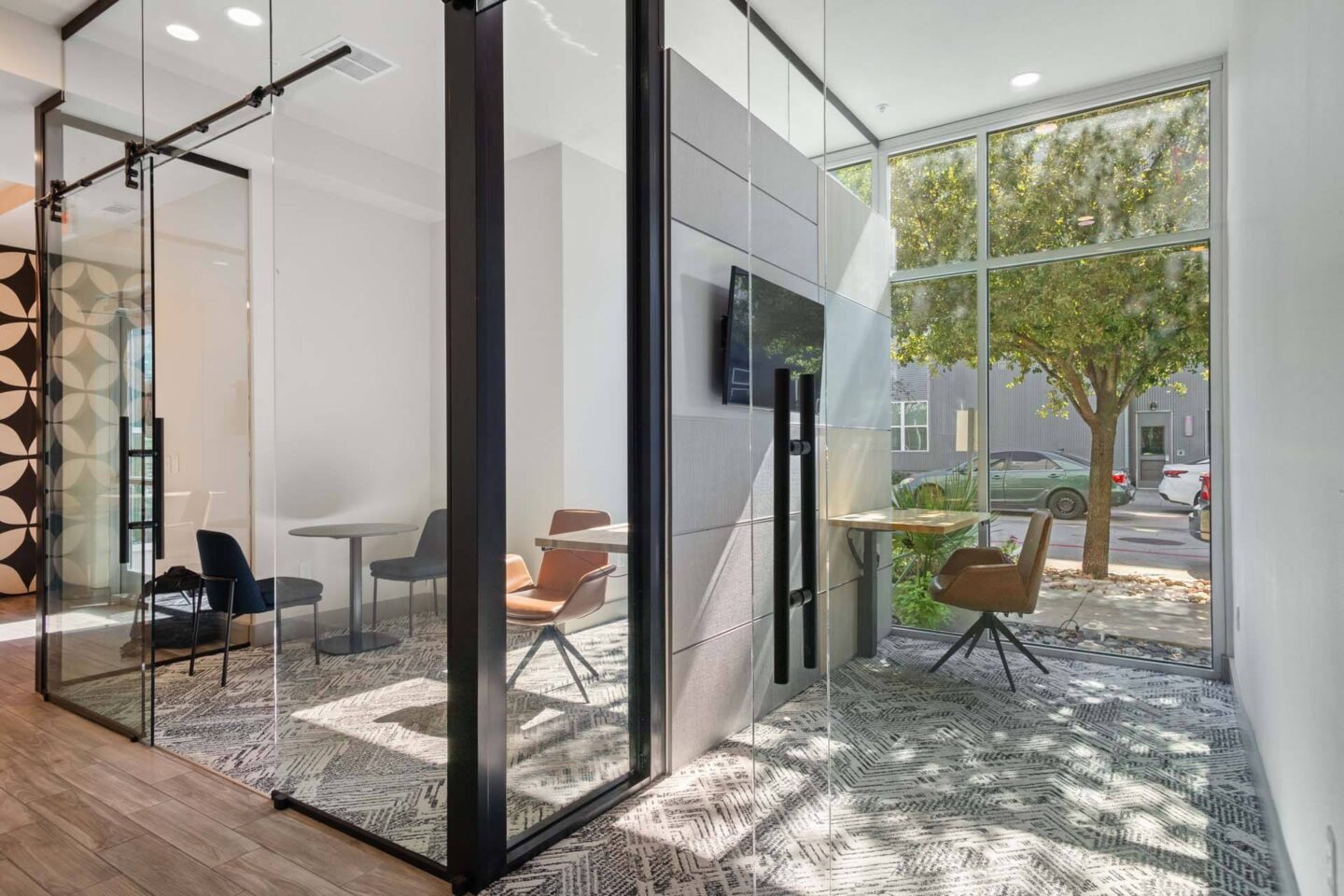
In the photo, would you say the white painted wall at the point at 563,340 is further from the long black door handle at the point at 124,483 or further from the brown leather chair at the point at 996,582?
the long black door handle at the point at 124,483

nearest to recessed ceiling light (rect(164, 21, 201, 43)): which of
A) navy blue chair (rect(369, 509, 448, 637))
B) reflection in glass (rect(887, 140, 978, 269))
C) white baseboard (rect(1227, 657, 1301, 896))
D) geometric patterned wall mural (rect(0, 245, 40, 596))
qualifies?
navy blue chair (rect(369, 509, 448, 637))

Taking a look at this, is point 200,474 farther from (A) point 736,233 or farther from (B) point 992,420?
(B) point 992,420

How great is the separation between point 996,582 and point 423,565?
1.58 m

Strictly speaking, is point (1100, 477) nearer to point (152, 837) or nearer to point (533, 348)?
point (533, 348)

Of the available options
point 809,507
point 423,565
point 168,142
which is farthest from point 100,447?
point 809,507

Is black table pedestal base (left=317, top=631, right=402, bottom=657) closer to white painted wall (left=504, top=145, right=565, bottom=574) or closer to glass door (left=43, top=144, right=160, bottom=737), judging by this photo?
white painted wall (left=504, top=145, right=565, bottom=574)

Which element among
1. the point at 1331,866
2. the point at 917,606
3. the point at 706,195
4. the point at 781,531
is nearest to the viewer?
the point at 1331,866

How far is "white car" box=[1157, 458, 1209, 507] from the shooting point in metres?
1.04

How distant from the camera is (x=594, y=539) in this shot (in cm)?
247

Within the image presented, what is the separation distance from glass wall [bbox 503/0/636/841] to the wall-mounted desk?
1.10 m

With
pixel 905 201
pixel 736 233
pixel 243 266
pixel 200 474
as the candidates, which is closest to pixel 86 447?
pixel 200 474

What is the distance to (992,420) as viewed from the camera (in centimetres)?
117

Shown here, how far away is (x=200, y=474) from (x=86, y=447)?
18.8 inches

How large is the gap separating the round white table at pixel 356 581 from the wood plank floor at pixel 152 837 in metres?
0.58
